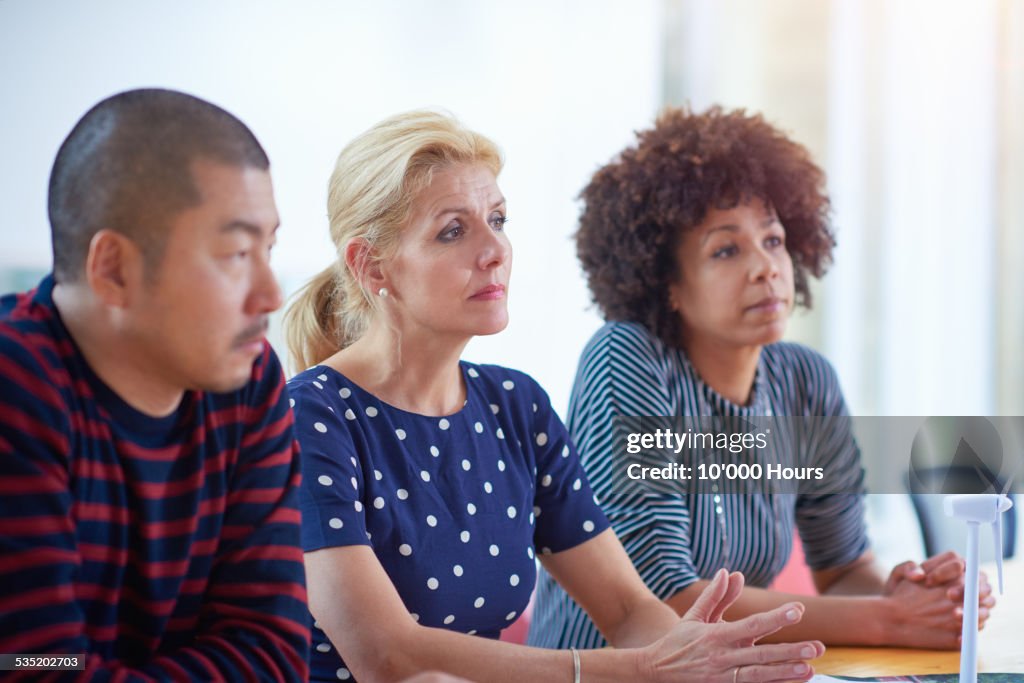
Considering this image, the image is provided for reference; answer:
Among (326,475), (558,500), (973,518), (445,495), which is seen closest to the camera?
(973,518)

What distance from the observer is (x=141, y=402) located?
93 cm

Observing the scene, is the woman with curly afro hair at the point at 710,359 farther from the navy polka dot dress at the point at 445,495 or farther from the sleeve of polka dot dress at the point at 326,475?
the sleeve of polka dot dress at the point at 326,475

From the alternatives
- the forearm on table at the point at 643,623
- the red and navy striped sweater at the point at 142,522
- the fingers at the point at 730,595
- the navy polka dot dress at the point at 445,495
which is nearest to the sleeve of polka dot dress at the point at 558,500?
the navy polka dot dress at the point at 445,495

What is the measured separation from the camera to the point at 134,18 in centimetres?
229

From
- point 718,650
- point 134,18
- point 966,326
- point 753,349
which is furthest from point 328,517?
point 966,326

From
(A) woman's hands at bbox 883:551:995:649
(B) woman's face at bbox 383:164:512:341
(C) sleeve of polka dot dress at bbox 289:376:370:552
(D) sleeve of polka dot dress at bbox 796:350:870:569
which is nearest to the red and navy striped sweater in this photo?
(C) sleeve of polka dot dress at bbox 289:376:370:552

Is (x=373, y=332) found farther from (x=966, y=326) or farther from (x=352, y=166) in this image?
(x=966, y=326)

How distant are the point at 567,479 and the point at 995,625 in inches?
26.7

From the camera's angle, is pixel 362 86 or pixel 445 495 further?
pixel 362 86

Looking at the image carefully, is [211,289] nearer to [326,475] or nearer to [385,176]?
[326,475]

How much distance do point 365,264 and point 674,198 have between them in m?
0.68

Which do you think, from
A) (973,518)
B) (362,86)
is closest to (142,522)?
(973,518)

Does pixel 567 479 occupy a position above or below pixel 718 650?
above

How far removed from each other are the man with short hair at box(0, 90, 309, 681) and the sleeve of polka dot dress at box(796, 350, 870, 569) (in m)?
1.19
